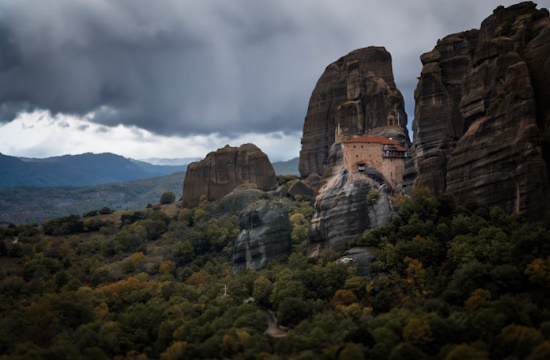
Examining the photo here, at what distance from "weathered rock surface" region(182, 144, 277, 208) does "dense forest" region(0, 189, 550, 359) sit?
4203 centimetres

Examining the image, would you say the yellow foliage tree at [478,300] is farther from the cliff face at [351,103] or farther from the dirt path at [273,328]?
the cliff face at [351,103]

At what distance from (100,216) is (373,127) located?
2922 inches

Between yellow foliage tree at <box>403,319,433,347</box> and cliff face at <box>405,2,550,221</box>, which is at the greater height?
cliff face at <box>405,2,550,221</box>

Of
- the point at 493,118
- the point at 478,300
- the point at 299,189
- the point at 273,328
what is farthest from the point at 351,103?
the point at 478,300

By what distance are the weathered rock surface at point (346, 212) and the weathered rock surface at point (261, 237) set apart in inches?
328

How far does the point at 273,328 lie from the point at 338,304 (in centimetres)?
798

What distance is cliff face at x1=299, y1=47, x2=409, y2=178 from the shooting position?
132 m

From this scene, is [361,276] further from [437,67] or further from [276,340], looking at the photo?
[437,67]

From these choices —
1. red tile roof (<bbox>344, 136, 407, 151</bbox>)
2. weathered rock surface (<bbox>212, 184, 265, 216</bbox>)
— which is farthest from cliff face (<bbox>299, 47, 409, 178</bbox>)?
weathered rock surface (<bbox>212, 184, 265, 216</bbox>)

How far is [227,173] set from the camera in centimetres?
15662

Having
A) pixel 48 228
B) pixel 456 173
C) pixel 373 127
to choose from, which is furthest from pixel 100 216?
pixel 456 173

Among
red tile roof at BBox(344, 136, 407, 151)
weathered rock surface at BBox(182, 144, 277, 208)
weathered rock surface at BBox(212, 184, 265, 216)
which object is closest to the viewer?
red tile roof at BBox(344, 136, 407, 151)

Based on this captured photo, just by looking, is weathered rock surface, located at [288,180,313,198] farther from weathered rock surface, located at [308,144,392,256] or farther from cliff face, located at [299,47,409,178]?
weathered rock surface, located at [308,144,392,256]

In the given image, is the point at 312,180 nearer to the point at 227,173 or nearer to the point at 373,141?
the point at 227,173
